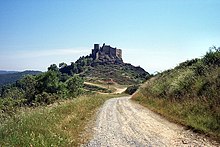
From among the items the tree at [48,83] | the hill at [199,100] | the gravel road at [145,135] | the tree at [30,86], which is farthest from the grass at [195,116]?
the tree at [48,83]

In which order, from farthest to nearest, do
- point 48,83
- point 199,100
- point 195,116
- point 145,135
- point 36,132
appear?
point 48,83
point 199,100
point 195,116
point 145,135
point 36,132

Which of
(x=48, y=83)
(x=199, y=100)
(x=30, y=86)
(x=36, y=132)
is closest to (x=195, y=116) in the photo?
(x=199, y=100)

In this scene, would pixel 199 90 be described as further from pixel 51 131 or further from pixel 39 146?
pixel 39 146

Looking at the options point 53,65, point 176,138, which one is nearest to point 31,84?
point 53,65

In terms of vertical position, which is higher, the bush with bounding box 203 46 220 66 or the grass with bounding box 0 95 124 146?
the bush with bounding box 203 46 220 66

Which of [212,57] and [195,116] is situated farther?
[212,57]

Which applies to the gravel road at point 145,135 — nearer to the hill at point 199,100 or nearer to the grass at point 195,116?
the grass at point 195,116

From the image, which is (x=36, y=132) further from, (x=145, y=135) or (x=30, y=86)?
(x=30, y=86)

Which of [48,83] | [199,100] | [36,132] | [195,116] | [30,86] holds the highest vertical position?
[199,100]

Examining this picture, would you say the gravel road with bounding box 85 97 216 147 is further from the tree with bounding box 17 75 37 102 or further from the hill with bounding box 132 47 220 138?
the tree with bounding box 17 75 37 102

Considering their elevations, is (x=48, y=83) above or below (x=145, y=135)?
above

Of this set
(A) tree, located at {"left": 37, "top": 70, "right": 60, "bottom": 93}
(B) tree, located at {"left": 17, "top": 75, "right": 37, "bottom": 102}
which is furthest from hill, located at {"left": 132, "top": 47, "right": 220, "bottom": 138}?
(A) tree, located at {"left": 37, "top": 70, "right": 60, "bottom": 93}

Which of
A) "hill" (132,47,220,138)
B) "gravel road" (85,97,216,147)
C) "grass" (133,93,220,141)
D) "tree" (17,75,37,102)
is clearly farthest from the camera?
"tree" (17,75,37,102)

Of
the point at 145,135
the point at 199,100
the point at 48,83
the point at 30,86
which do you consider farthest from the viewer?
the point at 30,86
